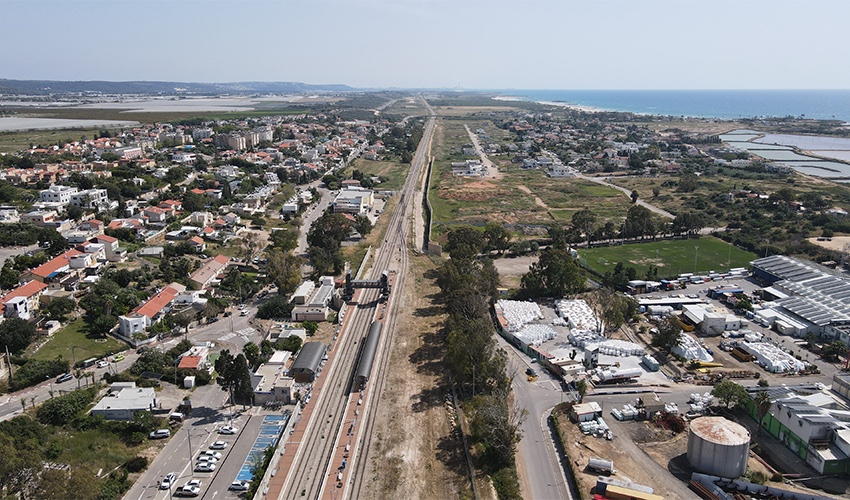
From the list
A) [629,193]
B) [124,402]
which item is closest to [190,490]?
[124,402]

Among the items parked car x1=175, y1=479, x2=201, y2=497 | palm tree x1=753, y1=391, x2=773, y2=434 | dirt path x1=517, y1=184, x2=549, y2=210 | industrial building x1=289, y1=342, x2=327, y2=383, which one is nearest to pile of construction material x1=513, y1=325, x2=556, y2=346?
palm tree x1=753, y1=391, x2=773, y2=434

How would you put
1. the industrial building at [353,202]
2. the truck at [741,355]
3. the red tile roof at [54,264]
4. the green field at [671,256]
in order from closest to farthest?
the truck at [741,355]
the red tile roof at [54,264]
the green field at [671,256]
the industrial building at [353,202]

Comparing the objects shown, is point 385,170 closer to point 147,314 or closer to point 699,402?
point 147,314

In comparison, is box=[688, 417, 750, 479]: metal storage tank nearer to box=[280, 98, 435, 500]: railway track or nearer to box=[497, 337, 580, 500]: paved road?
box=[497, 337, 580, 500]: paved road

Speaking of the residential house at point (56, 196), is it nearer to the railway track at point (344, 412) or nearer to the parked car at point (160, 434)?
the railway track at point (344, 412)

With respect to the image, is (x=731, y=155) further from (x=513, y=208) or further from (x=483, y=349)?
(x=483, y=349)

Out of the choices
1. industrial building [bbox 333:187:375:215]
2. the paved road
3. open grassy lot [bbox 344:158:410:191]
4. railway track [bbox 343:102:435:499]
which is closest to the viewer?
the paved road

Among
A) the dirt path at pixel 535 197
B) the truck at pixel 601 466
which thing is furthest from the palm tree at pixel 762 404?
the dirt path at pixel 535 197
